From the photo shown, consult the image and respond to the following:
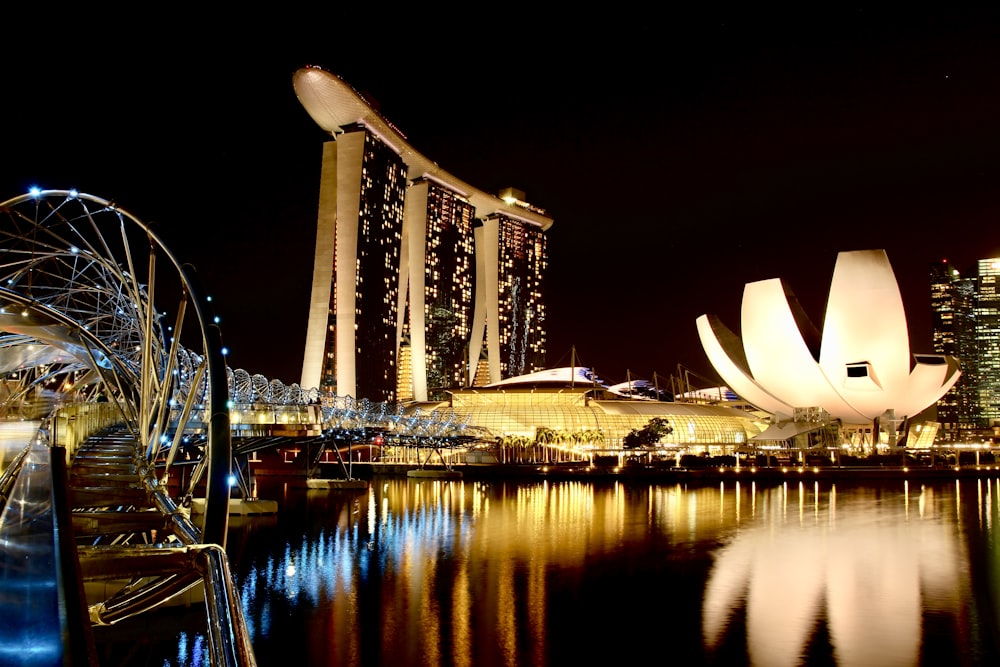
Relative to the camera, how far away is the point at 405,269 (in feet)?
344

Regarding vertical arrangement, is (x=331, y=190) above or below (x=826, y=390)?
above

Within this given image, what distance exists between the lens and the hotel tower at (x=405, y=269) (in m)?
79.4

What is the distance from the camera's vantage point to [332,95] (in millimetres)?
77688

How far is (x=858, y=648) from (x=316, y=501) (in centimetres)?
2378

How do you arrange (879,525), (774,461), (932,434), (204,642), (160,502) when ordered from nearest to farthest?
1. (204,642)
2. (160,502)
3. (879,525)
4. (774,461)
5. (932,434)

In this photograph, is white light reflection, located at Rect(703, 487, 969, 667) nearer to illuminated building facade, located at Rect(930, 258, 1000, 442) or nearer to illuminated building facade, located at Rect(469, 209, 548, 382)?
illuminated building facade, located at Rect(469, 209, 548, 382)

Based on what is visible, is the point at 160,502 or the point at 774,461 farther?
the point at 774,461

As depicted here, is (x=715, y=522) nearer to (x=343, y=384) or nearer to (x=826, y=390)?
(x=826, y=390)

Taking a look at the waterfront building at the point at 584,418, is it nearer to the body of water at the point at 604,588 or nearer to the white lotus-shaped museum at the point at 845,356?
the white lotus-shaped museum at the point at 845,356

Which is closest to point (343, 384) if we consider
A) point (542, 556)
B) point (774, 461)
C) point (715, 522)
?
point (774, 461)

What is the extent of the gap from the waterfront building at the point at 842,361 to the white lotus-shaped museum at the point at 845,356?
6 cm

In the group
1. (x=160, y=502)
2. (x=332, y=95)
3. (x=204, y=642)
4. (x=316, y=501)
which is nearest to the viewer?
(x=204, y=642)

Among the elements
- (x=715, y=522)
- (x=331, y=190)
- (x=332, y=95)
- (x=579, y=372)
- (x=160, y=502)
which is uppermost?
(x=332, y=95)

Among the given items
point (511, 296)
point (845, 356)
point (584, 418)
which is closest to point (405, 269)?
point (511, 296)
